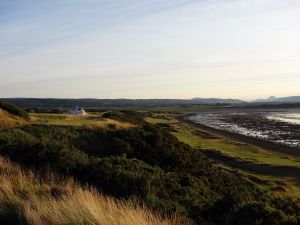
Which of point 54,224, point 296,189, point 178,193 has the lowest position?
point 296,189

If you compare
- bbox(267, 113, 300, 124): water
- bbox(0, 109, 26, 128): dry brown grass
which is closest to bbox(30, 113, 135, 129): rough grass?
bbox(0, 109, 26, 128): dry brown grass

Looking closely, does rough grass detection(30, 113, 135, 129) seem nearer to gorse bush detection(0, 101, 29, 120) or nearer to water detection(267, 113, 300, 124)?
gorse bush detection(0, 101, 29, 120)

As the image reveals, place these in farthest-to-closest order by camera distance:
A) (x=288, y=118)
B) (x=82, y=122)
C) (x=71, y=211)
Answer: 1. (x=288, y=118)
2. (x=82, y=122)
3. (x=71, y=211)

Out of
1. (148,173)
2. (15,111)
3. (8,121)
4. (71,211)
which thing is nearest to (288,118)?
(15,111)

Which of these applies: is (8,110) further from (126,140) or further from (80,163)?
(80,163)

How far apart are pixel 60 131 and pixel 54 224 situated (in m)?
18.9

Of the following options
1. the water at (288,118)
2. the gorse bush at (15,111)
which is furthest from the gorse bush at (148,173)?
the water at (288,118)

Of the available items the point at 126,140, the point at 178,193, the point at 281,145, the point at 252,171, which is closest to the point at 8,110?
the point at 126,140

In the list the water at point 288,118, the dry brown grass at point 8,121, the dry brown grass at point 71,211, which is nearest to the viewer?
the dry brown grass at point 71,211

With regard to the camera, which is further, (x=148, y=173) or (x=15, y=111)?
(x=15, y=111)

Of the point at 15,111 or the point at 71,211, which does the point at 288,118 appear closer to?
the point at 15,111

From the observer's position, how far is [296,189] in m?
26.6

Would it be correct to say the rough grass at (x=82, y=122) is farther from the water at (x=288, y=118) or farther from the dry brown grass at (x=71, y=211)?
the water at (x=288, y=118)

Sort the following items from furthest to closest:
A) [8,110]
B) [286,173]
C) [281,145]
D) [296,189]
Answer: [281,145]
[8,110]
[286,173]
[296,189]
